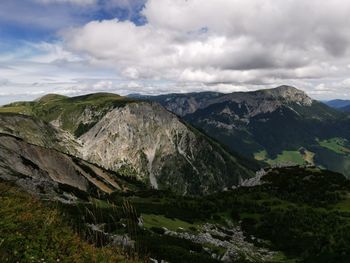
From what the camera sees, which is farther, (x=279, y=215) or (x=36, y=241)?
(x=279, y=215)

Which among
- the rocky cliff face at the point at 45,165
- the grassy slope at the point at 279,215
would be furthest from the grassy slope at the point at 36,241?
the rocky cliff face at the point at 45,165

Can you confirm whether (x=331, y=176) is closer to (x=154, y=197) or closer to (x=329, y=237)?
(x=154, y=197)

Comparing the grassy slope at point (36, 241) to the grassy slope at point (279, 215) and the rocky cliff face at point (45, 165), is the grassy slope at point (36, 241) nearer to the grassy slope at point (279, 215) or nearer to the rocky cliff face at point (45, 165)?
the grassy slope at point (279, 215)

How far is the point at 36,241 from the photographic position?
1156cm

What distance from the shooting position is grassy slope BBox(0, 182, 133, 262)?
1073 cm

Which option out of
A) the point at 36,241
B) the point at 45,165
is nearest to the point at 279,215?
the point at 36,241

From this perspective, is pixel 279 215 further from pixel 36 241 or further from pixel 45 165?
pixel 45 165

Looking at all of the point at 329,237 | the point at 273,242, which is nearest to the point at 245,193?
the point at 273,242

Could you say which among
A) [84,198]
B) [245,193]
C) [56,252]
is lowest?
[245,193]

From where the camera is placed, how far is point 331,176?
95.5 meters

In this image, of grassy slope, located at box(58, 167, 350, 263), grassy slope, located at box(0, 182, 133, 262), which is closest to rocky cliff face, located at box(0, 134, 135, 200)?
grassy slope, located at box(58, 167, 350, 263)

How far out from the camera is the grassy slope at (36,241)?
1073cm

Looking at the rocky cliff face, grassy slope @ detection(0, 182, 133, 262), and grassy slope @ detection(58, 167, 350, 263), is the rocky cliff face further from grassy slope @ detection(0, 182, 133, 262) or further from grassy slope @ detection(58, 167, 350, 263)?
grassy slope @ detection(0, 182, 133, 262)

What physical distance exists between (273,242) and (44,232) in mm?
47422
